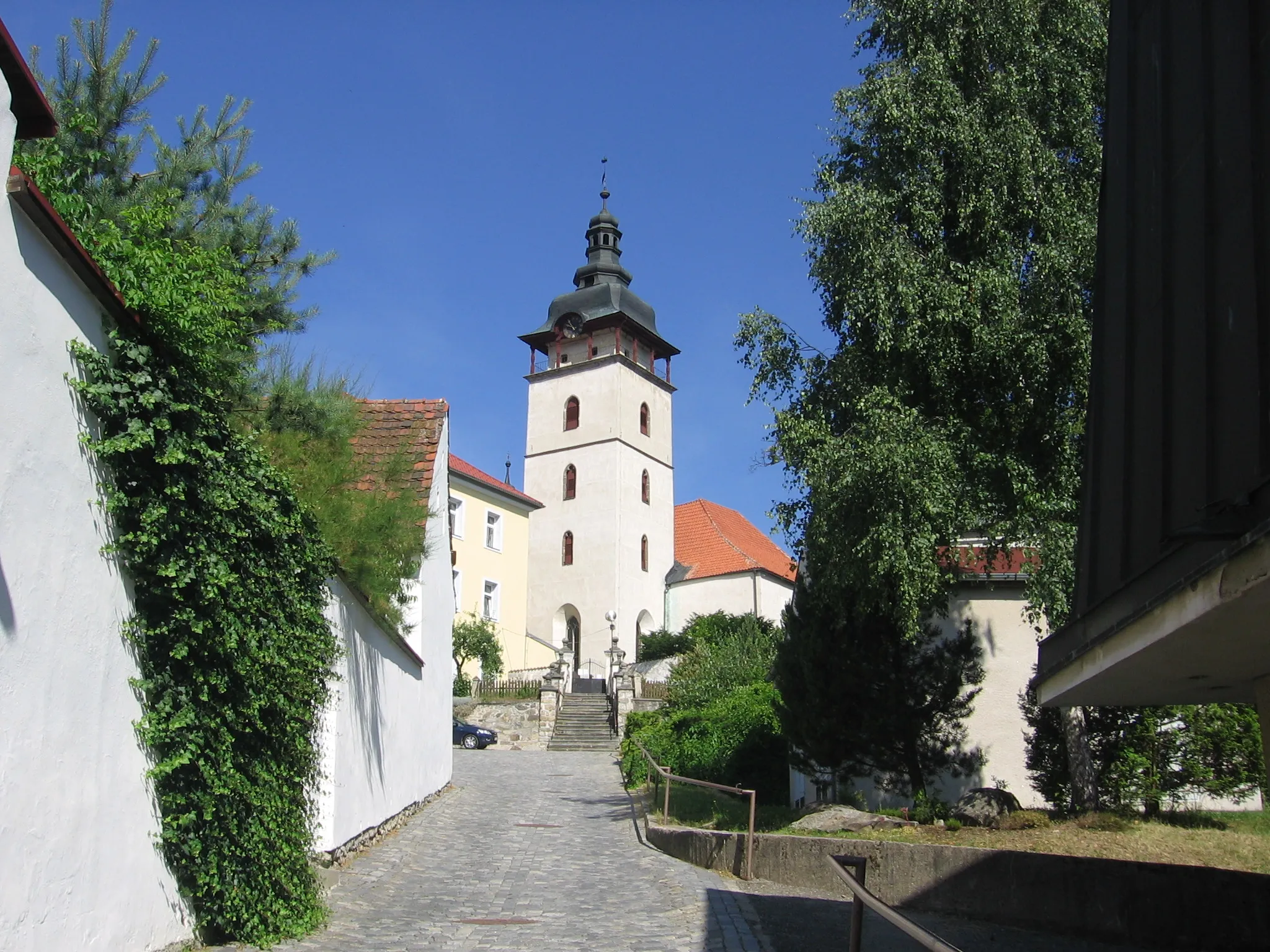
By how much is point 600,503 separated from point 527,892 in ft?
135

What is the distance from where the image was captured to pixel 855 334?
14.8 metres

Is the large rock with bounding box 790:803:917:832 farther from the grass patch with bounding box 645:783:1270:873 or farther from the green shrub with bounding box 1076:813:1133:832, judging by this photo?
the green shrub with bounding box 1076:813:1133:832

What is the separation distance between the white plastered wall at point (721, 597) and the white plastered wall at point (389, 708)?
31.7 metres

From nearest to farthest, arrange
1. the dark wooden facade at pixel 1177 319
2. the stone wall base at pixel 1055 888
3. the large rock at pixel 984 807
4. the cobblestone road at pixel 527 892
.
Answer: the dark wooden facade at pixel 1177 319
the cobblestone road at pixel 527 892
the stone wall base at pixel 1055 888
the large rock at pixel 984 807

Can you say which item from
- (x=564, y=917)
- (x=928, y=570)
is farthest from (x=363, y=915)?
(x=928, y=570)

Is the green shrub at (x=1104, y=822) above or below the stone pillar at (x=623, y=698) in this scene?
above

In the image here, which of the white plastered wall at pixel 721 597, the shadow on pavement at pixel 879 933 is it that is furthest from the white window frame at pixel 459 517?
the shadow on pavement at pixel 879 933

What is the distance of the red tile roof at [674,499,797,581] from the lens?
5341 centimetres

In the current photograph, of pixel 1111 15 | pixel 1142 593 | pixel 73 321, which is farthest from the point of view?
pixel 1111 15

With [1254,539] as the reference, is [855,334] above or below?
above

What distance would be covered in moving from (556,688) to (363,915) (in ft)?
88.6

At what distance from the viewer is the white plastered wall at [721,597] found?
2041 inches

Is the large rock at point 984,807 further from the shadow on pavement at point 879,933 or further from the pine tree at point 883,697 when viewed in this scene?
the shadow on pavement at point 879,933

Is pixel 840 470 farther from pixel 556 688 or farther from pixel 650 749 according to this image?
pixel 556 688
